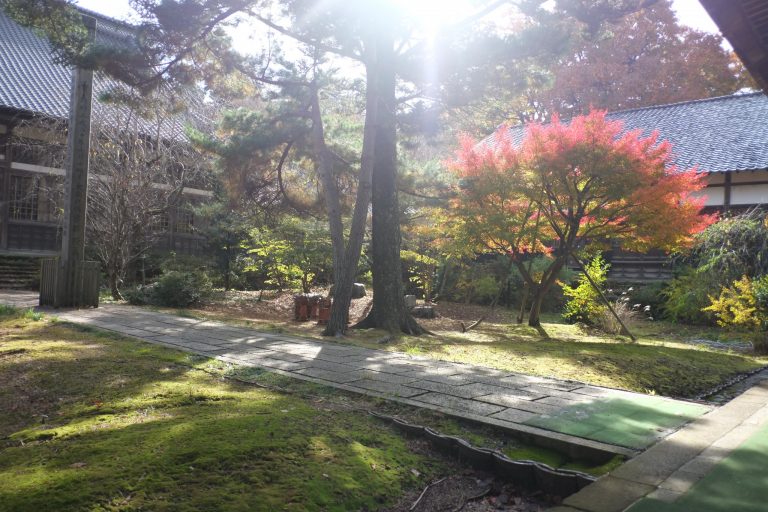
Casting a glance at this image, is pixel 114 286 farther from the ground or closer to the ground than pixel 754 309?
closer to the ground

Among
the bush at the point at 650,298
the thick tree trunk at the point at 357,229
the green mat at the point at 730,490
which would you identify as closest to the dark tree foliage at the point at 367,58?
the thick tree trunk at the point at 357,229

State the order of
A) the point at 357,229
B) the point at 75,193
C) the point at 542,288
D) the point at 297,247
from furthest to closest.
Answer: the point at 297,247
the point at 542,288
the point at 75,193
the point at 357,229

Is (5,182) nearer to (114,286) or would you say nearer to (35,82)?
(35,82)

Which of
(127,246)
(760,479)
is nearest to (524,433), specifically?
(760,479)

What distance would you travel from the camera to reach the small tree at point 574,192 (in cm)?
941

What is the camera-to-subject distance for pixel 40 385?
13.8ft

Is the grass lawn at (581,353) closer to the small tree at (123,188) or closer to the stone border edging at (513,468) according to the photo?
the stone border edging at (513,468)

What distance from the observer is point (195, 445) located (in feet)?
9.57

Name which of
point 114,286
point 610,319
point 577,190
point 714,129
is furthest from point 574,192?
point 714,129

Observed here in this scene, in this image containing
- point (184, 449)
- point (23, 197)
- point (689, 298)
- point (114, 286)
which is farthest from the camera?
point (23, 197)

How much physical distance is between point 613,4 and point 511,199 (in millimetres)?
3784

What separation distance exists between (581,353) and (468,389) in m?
3.54

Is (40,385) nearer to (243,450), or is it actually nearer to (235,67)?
(243,450)

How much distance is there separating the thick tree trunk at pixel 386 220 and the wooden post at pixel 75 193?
16.4ft
